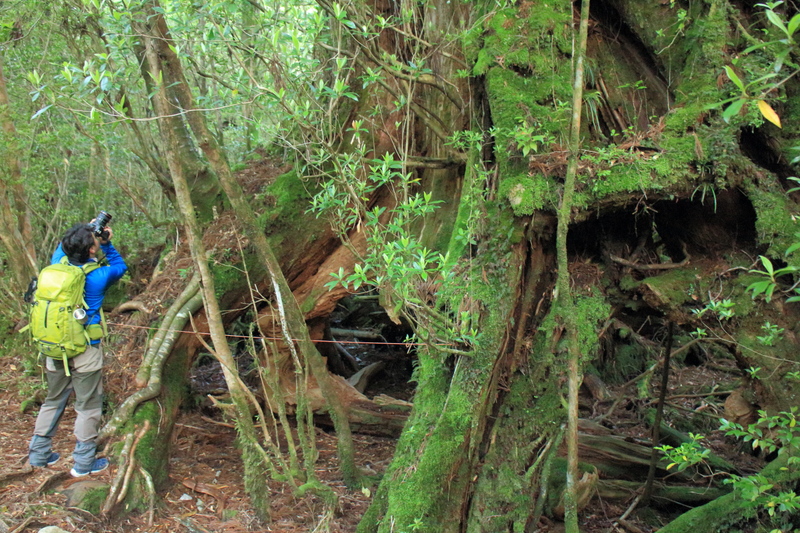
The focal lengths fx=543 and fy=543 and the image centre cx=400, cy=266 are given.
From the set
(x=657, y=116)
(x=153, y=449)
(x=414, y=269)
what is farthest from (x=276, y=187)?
(x=657, y=116)

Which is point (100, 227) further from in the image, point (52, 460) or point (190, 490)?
point (190, 490)

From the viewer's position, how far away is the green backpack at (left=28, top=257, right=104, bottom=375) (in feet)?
14.9

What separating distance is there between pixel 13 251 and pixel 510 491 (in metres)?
6.02

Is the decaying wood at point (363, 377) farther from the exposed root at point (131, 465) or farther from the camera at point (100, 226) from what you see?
the camera at point (100, 226)

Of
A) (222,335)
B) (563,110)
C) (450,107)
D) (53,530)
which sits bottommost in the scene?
(53,530)

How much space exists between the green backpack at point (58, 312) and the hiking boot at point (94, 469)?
2.63ft

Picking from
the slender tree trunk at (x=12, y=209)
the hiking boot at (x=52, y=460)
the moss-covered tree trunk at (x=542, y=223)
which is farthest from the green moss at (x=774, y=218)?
the slender tree trunk at (x=12, y=209)

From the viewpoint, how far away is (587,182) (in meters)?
3.76

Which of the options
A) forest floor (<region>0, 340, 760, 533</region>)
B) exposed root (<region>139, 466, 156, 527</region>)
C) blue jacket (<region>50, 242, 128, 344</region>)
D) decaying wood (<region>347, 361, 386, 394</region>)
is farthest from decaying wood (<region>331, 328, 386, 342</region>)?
exposed root (<region>139, 466, 156, 527</region>)

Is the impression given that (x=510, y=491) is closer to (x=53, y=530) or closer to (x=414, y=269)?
(x=414, y=269)

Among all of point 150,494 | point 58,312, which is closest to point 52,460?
point 150,494

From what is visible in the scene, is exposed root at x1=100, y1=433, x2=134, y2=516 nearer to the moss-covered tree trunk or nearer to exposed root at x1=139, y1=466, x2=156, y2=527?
exposed root at x1=139, y1=466, x2=156, y2=527

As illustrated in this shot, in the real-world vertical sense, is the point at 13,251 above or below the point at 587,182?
below

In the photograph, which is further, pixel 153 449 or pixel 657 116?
pixel 153 449
